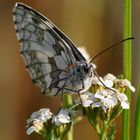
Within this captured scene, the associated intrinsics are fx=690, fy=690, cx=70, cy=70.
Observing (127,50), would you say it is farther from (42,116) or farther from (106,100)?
A: (42,116)

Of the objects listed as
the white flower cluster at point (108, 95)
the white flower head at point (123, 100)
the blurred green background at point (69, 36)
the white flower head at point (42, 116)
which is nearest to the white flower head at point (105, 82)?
the white flower cluster at point (108, 95)

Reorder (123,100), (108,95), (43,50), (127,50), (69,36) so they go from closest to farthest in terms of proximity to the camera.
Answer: (127,50)
(123,100)
(108,95)
(43,50)
(69,36)

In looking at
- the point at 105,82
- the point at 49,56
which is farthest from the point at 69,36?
the point at 105,82

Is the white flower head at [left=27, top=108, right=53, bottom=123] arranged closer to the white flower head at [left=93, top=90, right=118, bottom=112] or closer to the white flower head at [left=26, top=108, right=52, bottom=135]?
the white flower head at [left=26, top=108, right=52, bottom=135]

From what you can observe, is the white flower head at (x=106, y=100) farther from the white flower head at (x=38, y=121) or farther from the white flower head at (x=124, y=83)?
the white flower head at (x=38, y=121)

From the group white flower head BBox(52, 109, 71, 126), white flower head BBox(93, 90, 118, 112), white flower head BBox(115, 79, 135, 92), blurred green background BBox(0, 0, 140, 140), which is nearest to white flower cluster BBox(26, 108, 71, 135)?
white flower head BBox(52, 109, 71, 126)
